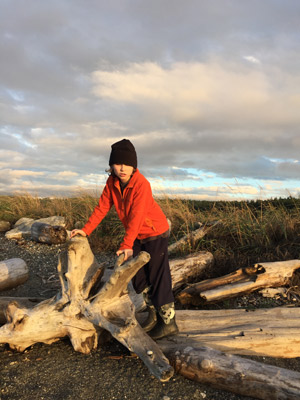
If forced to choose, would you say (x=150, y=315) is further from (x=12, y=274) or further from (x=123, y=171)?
(x=12, y=274)

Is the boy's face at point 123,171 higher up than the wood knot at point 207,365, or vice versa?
the boy's face at point 123,171

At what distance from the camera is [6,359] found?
3.79 metres

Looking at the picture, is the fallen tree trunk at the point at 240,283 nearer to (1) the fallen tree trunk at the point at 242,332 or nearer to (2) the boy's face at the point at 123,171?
(1) the fallen tree trunk at the point at 242,332

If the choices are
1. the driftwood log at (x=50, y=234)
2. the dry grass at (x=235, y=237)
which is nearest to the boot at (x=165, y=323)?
the dry grass at (x=235, y=237)

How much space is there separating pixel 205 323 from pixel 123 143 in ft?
8.27

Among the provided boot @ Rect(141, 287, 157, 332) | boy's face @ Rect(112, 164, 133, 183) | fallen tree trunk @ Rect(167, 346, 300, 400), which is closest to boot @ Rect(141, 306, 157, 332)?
boot @ Rect(141, 287, 157, 332)

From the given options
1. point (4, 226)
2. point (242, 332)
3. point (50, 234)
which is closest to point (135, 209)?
point (242, 332)

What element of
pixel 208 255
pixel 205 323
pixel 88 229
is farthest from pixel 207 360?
pixel 208 255

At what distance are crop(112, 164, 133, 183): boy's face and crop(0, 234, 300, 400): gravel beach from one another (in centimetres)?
201

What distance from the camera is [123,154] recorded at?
3824 mm

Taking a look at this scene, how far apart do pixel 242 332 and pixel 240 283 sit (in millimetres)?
1324

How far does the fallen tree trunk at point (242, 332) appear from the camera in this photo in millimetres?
3955

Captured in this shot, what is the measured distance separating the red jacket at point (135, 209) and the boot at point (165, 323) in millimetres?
878

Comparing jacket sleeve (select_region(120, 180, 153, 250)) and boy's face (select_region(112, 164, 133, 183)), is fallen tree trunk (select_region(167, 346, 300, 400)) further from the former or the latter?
boy's face (select_region(112, 164, 133, 183))
